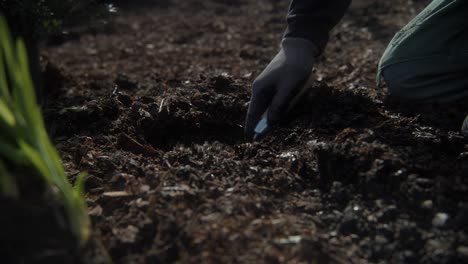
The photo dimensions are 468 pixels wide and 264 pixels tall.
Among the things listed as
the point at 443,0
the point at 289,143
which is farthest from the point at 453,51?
the point at 289,143

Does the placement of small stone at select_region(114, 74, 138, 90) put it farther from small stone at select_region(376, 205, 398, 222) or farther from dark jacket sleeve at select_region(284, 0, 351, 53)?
small stone at select_region(376, 205, 398, 222)

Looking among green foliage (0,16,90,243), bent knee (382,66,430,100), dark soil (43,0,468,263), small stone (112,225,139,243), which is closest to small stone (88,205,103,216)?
dark soil (43,0,468,263)

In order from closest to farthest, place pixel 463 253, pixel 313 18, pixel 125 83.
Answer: pixel 463 253, pixel 313 18, pixel 125 83

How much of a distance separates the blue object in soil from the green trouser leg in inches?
24.8

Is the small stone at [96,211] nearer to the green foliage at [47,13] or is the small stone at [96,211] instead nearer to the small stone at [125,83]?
the green foliage at [47,13]

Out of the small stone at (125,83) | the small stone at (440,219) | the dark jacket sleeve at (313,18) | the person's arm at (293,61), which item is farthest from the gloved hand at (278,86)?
the small stone at (125,83)

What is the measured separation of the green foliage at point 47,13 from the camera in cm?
213

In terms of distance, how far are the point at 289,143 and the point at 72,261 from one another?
91cm

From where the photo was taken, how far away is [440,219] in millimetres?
1224

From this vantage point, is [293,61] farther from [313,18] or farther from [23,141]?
[23,141]

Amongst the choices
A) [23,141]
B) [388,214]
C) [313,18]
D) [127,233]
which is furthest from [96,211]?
[313,18]

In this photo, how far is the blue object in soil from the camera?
177 centimetres

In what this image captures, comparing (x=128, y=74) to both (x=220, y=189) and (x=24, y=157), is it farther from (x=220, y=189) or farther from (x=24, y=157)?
(x=24, y=157)

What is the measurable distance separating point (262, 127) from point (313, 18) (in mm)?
569
